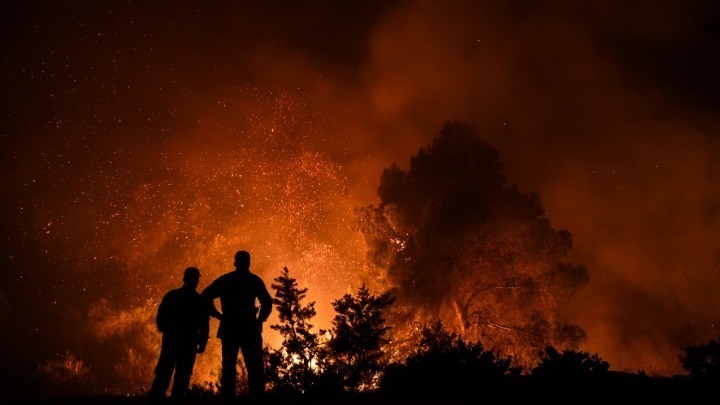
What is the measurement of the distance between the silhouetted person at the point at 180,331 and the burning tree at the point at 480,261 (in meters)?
16.4

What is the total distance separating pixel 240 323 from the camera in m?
7.28

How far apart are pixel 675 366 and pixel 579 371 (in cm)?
2662

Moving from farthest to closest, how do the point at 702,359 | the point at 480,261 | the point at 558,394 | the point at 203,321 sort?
the point at 480,261
the point at 702,359
the point at 203,321
the point at 558,394

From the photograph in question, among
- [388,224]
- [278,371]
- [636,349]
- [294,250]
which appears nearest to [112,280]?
[294,250]

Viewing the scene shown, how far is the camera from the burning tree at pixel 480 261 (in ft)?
72.6

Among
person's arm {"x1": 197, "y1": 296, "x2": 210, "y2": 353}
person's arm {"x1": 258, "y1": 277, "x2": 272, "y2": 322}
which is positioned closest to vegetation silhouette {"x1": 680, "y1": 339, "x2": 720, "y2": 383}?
person's arm {"x1": 258, "y1": 277, "x2": 272, "y2": 322}

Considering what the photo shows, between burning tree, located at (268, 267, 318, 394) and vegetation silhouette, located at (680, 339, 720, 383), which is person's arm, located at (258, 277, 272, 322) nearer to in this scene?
burning tree, located at (268, 267, 318, 394)

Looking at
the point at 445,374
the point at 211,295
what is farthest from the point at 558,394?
the point at 211,295

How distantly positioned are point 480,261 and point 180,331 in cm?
1746

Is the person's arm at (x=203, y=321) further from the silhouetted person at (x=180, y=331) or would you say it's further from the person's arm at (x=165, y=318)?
the person's arm at (x=165, y=318)

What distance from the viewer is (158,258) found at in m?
45.2

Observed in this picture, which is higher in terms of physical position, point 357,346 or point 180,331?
point 357,346

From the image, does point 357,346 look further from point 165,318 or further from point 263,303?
point 165,318

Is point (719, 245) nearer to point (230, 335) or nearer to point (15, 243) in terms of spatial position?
point (230, 335)
